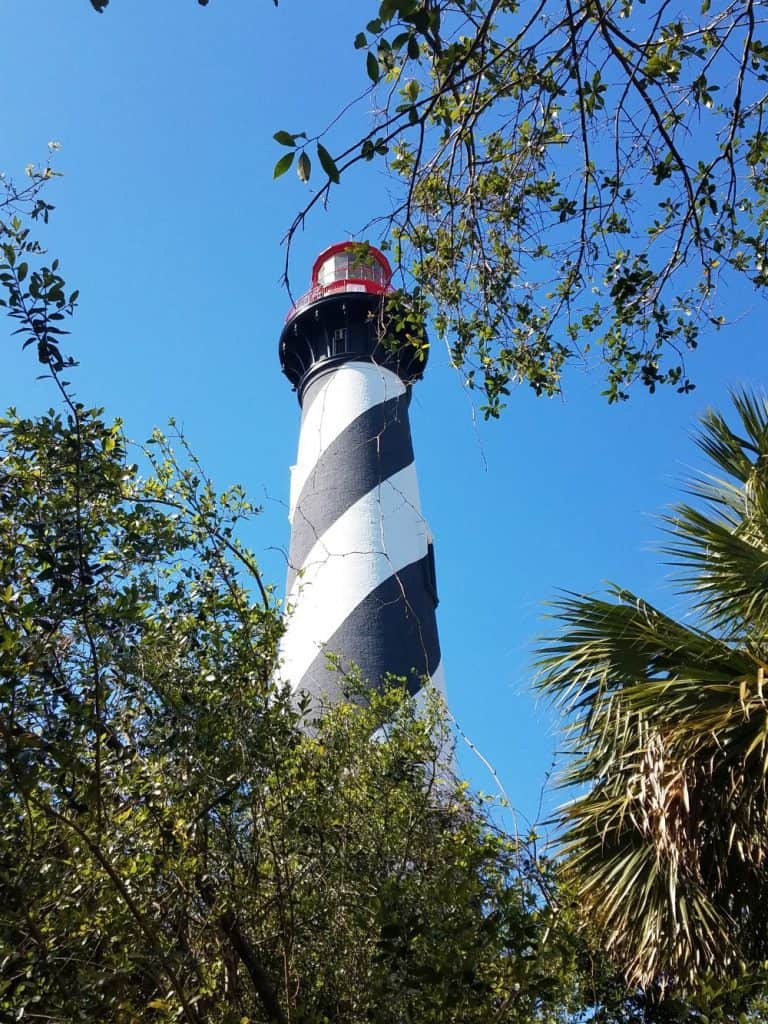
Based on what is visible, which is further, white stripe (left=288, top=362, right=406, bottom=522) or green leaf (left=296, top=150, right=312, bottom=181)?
white stripe (left=288, top=362, right=406, bottom=522)

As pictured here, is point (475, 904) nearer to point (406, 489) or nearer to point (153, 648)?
point (153, 648)

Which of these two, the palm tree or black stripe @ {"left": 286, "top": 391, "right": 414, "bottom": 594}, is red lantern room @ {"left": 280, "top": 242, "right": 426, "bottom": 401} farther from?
the palm tree

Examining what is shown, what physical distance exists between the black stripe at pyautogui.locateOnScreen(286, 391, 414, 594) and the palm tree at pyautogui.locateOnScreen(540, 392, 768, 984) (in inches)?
233

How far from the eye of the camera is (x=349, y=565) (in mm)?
9688

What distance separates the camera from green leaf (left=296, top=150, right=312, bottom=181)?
200cm

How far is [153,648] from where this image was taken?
109 inches

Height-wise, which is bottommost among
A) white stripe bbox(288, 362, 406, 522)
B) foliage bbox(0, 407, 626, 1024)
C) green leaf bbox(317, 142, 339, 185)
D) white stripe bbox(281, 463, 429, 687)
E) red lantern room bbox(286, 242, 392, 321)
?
foliage bbox(0, 407, 626, 1024)

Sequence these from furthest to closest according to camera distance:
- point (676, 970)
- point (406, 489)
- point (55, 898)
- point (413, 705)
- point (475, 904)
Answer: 1. point (406, 489)
2. point (413, 705)
3. point (676, 970)
4. point (475, 904)
5. point (55, 898)

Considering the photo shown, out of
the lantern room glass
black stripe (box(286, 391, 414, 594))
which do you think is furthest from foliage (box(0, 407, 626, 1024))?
the lantern room glass

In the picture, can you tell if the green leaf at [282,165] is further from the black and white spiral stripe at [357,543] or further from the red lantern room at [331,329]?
the red lantern room at [331,329]

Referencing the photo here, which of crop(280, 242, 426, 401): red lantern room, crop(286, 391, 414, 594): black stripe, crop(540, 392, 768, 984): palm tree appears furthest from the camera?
crop(280, 242, 426, 401): red lantern room

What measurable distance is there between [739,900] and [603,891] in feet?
1.82

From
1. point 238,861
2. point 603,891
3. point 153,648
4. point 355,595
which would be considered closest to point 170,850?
point 238,861

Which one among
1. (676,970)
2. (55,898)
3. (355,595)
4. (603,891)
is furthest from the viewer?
(355,595)
